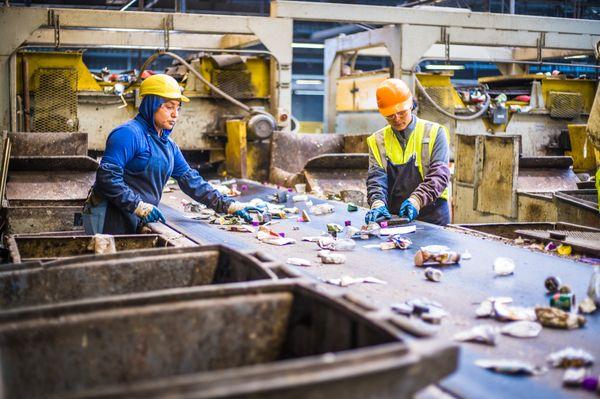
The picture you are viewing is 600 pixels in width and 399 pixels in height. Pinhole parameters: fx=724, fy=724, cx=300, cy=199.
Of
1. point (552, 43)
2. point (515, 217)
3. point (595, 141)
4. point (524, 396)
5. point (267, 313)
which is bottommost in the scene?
point (515, 217)

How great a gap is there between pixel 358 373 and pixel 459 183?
21.7 ft

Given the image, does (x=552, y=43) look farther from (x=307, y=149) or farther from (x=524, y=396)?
(x=524, y=396)

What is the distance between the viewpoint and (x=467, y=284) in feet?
9.34

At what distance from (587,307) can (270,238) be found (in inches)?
72.7

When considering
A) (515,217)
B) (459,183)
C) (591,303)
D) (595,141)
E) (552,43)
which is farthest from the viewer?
(552,43)

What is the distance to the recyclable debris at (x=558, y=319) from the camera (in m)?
2.27

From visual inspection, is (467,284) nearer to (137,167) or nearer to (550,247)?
(550,247)

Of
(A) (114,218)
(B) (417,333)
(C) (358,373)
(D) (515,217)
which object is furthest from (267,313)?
(D) (515,217)

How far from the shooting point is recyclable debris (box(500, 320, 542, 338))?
86.3 inches

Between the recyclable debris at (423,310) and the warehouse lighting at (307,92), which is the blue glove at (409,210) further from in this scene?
the warehouse lighting at (307,92)

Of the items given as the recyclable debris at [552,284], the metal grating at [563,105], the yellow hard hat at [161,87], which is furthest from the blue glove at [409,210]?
the metal grating at [563,105]

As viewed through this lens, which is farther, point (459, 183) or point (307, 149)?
point (307, 149)

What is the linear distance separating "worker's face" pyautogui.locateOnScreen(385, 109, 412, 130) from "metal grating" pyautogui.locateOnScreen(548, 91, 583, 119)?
18.4 ft

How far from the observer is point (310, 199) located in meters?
5.81
